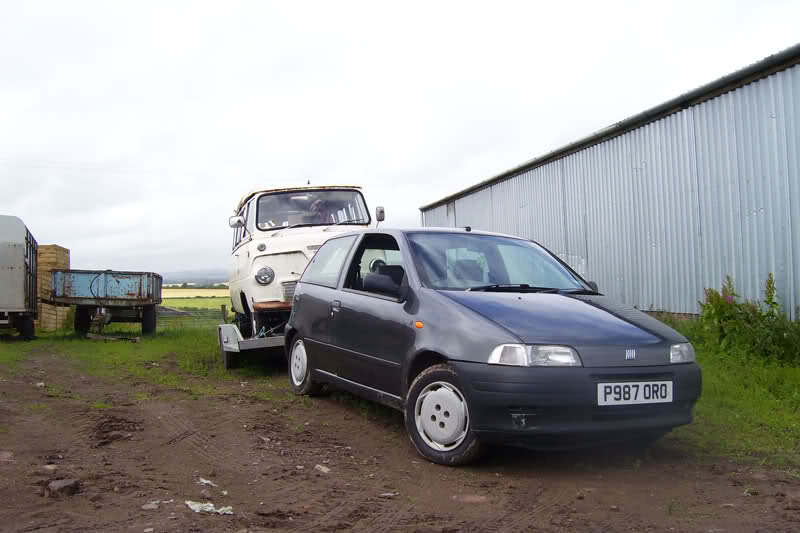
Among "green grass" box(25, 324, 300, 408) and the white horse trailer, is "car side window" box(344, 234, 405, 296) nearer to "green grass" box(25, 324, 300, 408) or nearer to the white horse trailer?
"green grass" box(25, 324, 300, 408)

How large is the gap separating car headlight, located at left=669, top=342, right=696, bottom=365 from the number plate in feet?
0.64

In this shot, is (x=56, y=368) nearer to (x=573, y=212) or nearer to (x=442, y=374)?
(x=442, y=374)

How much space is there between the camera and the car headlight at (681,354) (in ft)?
14.7

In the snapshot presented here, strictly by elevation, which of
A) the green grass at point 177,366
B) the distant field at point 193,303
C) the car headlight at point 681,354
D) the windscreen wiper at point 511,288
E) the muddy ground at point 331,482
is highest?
the windscreen wiper at point 511,288

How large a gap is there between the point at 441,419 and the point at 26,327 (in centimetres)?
1288

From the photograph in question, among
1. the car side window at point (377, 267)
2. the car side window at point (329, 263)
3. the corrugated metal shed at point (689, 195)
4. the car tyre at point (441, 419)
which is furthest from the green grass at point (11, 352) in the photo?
the corrugated metal shed at point (689, 195)

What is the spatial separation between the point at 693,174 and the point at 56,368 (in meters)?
9.16

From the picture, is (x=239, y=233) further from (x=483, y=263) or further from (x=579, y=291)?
(x=579, y=291)

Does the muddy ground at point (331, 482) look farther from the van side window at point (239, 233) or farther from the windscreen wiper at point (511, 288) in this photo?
the van side window at point (239, 233)

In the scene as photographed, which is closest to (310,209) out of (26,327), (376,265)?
(376,265)

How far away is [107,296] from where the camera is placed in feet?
48.4

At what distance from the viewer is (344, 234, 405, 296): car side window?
5133 mm

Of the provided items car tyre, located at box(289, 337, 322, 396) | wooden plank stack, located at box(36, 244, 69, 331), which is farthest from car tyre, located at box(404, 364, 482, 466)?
wooden plank stack, located at box(36, 244, 69, 331)

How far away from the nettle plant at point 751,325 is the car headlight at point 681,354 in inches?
129
